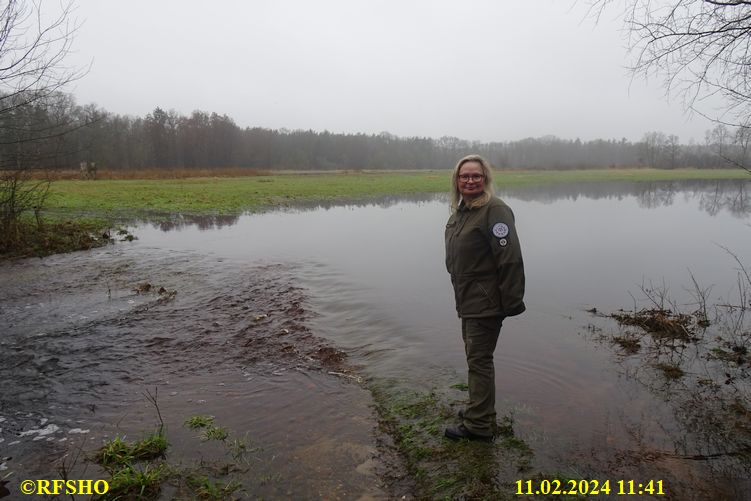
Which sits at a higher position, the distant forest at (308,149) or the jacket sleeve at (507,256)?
the distant forest at (308,149)

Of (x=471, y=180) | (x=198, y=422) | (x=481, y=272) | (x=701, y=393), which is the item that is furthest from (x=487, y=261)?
(x=701, y=393)

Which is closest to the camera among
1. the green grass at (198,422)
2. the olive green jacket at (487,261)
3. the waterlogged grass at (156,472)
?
the waterlogged grass at (156,472)

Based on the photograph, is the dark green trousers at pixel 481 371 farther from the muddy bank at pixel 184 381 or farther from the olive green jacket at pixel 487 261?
the muddy bank at pixel 184 381

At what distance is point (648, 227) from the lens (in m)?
18.0

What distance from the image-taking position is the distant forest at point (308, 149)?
72562 millimetres

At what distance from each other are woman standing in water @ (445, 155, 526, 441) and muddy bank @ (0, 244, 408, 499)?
108cm

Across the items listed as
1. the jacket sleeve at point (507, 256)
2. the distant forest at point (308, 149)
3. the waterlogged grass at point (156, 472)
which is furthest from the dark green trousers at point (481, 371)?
the distant forest at point (308, 149)

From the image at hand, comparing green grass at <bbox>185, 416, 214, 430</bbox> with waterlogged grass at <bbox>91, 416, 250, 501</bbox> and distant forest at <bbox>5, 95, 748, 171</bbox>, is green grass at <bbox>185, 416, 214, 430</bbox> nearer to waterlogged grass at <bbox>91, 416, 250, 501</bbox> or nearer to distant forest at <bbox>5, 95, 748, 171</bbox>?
waterlogged grass at <bbox>91, 416, 250, 501</bbox>

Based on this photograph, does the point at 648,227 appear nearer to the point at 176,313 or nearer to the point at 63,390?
the point at 176,313

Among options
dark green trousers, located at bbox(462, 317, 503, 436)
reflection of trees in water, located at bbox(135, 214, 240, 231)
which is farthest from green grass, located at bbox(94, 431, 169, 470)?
reflection of trees in water, located at bbox(135, 214, 240, 231)

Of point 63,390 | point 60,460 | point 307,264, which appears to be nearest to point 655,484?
point 60,460

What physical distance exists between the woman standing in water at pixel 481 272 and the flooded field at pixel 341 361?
2.27 ft

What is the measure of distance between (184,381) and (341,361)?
1.99 meters

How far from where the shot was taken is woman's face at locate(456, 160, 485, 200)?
149 inches
